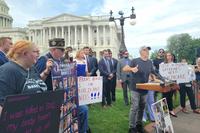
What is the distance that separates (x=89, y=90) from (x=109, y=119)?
9.44ft

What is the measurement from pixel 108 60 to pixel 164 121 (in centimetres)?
706

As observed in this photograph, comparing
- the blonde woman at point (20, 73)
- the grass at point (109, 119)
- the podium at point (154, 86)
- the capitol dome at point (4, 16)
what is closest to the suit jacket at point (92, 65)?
the grass at point (109, 119)

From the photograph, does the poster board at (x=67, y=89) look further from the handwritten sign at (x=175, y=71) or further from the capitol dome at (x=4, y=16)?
the capitol dome at (x=4, y=16)

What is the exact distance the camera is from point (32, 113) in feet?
12.4

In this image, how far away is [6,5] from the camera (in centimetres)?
A: 13575

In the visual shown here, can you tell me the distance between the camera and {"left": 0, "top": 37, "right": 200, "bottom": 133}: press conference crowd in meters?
4.30

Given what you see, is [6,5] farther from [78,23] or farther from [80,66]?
[80,66]

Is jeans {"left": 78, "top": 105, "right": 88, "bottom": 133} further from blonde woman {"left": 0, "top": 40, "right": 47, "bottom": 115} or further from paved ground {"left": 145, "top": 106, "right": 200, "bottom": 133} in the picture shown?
blonde woman {"left": 0, "top": 40, "right": 47, "bottom": 115}

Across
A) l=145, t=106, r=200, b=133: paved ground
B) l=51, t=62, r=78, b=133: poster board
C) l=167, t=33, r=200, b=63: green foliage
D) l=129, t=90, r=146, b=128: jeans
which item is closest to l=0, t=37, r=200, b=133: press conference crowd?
l=129, t=90, r=146, b=128: jeans

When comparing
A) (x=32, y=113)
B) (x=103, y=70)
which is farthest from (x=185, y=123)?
(x=32, y=113)

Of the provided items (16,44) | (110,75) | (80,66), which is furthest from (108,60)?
(16,44)

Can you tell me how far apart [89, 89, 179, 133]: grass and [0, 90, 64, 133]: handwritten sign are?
4880mm

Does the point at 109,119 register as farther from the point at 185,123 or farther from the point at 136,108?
the point at 185,123

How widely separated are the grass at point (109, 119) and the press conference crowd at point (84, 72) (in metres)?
0.45
